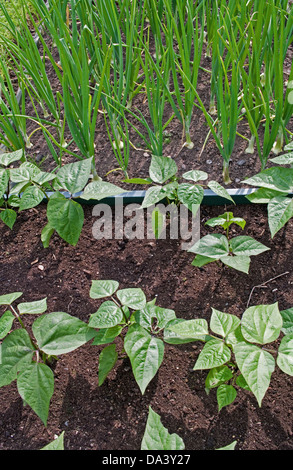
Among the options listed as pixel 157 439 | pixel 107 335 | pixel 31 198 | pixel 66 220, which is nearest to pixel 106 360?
pixel 107 335

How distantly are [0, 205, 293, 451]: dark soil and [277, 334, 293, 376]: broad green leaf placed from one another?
0.17 metres

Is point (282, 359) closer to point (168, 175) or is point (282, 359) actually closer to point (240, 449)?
point (240, 449)

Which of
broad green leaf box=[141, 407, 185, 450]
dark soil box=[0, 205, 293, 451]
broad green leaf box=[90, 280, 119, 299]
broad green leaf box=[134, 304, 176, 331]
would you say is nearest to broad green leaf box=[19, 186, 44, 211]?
dark soil box=[0, 205, 293, 451]

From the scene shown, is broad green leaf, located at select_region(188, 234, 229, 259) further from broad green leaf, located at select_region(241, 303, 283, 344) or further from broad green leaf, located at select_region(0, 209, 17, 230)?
broad green leaf, located at select_region(0, 209, 17, 230)

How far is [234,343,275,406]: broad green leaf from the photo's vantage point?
852mm

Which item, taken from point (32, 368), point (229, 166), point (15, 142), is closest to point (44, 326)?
point (32, 368)

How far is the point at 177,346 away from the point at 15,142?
828 millimetres

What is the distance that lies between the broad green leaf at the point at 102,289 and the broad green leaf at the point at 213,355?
10.0 inches

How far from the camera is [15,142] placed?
4.60ft

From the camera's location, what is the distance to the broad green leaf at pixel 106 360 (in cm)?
102

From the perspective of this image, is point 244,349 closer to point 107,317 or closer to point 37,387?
point 107,317

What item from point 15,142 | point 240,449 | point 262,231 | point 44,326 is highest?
point 15,142

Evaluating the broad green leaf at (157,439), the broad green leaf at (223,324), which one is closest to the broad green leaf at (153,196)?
→ the broad green leaf at (223,324)

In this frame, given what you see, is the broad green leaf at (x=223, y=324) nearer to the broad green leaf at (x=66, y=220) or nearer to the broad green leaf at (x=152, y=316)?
the broad green leaf at (x=152, y=316)
